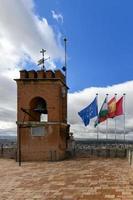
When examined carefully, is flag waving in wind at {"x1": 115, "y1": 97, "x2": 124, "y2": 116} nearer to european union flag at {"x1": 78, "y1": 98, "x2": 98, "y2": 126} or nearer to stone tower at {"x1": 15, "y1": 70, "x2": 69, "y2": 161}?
european union flag at {"x1": 78, "y1": 98, "x2": 98, "y2": 126}

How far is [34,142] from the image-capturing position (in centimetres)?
2555

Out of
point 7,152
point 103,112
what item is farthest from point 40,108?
point 103,112

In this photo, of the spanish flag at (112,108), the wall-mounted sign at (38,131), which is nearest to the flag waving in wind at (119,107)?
the spanish flag at (112,108)

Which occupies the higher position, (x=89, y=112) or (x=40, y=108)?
(x=40, y=108)

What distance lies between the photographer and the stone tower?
83.1ft

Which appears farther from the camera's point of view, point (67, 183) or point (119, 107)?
point (119, 107)

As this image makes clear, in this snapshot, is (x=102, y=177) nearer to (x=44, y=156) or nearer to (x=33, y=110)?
(x=44, y=156)

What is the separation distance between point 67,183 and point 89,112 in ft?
51.5

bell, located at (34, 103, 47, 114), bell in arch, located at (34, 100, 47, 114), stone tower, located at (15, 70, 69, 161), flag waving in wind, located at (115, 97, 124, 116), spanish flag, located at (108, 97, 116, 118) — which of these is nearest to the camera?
stone tower, located at (15, 70, 69, 161)

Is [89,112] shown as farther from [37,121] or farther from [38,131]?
[38,131]

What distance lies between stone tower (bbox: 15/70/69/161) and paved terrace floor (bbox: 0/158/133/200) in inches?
169

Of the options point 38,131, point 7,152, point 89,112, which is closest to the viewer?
point 38,131

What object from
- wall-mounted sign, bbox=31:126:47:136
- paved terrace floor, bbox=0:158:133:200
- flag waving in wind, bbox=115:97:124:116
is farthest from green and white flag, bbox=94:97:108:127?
paved terrace floor, bbox=0:158:133:200

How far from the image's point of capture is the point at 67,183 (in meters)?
15.3
